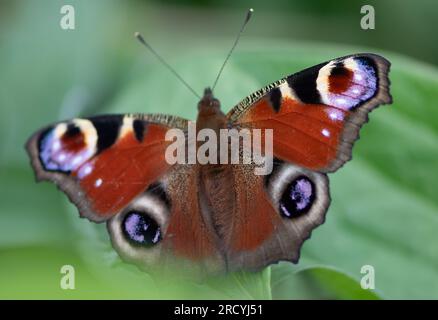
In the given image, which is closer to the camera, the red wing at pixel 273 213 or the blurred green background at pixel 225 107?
the red wing at pixel 273 213

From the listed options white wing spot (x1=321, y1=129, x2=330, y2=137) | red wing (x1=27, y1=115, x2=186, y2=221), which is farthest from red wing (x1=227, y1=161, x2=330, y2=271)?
red wing (x1=27, y1=115, x2=186, y2=221)

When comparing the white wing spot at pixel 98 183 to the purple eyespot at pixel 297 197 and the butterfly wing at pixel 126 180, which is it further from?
the purple eyespot at pixel 297 197

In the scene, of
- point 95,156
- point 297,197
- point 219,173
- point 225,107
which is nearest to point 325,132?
point 297,197

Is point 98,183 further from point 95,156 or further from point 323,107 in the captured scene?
point 323,107

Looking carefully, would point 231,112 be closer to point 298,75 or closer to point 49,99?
point 298,75

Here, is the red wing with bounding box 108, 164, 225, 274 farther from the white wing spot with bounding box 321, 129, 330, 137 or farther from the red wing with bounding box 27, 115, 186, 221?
the white wing spot with bounding box 321, 129, 330, 137

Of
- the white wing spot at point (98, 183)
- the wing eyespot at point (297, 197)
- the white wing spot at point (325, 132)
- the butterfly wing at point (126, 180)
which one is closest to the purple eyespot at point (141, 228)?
the butterfly wing at point (126, 180)
